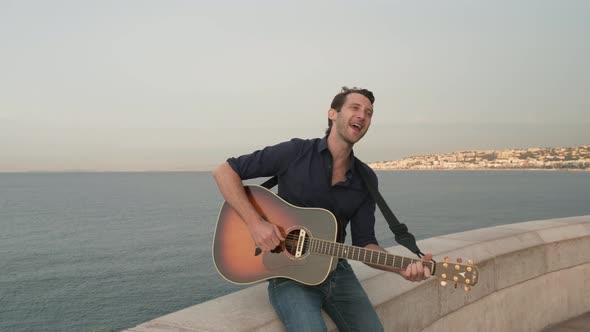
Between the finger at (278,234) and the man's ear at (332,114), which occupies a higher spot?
the man's ear at (332,114)

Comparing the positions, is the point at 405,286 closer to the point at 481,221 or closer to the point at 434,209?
the point at 481,221

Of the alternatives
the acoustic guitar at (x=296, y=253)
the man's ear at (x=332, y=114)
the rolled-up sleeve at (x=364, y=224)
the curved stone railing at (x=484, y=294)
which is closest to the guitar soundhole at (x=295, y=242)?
the acoustic guitar at (x=296, y=253)

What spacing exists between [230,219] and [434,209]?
96.9 meters

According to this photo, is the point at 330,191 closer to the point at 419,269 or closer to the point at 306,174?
the point at 306,174

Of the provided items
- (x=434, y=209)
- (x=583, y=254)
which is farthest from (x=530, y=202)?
(x=583, y=254)

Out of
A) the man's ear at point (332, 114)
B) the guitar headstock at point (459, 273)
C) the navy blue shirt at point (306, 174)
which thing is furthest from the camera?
the man's ear at point (332, 114)

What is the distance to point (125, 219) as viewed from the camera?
9100 centimetres

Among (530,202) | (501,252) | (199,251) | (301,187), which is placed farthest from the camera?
(530,202)

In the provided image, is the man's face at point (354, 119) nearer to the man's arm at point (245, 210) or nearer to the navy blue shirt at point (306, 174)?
the navy blue shirt at point (306, 174)

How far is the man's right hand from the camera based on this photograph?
3146 millimetres

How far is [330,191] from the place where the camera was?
3482mm

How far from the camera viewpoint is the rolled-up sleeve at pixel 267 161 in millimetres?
3449

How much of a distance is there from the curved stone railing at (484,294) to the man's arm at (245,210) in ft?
1.37

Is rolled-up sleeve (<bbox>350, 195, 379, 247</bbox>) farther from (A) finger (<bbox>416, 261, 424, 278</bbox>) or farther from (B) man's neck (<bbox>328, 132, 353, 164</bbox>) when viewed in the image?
(A) finger (<bbox>416, 261, 424, 278</bbox>)
